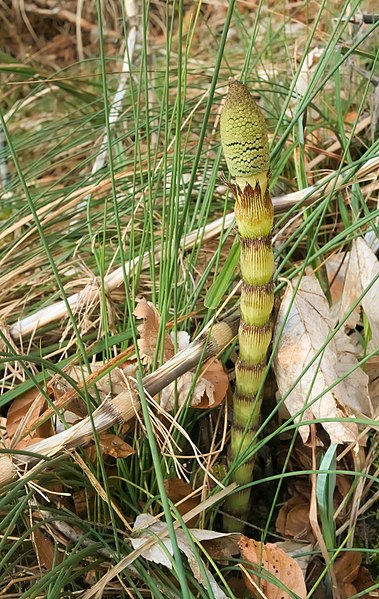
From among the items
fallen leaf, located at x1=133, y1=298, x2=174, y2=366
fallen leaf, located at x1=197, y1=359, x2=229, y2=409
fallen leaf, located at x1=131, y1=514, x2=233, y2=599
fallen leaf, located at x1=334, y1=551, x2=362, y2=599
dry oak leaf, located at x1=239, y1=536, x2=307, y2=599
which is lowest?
fallen leaf, located at x1=334, y1=551, x2=362, y2=599

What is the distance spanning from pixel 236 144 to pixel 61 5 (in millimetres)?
2784

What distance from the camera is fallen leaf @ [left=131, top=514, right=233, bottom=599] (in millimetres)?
A: 736

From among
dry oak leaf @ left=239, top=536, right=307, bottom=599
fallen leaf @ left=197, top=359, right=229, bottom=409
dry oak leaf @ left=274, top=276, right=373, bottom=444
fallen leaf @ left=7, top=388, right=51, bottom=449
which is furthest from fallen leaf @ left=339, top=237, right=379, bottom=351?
fallen leaf @ left=7, top=388, right=51, bottom=449

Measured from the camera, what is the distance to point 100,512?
0.86 m

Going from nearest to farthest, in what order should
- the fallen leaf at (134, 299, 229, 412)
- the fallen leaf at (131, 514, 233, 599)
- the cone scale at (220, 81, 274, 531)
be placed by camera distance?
the cone scale at (220, 81, 274, 531)
the fallen leaf at (131, 514, 233, 599)
the fallen leaf at (134, 299, 229, 412)

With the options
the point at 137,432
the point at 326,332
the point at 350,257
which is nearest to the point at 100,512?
the point at 137,432

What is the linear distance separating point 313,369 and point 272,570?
0.23 m

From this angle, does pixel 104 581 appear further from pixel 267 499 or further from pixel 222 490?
pixel 267 499

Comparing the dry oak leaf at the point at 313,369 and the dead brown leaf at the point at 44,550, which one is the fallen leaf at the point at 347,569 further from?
the dead brown leaf at the point at 44,550

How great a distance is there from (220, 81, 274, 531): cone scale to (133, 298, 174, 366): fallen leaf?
114mm

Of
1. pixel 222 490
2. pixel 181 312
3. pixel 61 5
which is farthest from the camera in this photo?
pixel 61 5

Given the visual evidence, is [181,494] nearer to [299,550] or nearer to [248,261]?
[299,550]

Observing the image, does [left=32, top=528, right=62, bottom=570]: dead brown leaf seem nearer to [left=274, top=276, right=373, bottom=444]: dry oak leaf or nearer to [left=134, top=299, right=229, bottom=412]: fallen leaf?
[left=134, top=299, right=229, bottom=412]: fallen leaf

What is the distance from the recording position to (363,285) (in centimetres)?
92
